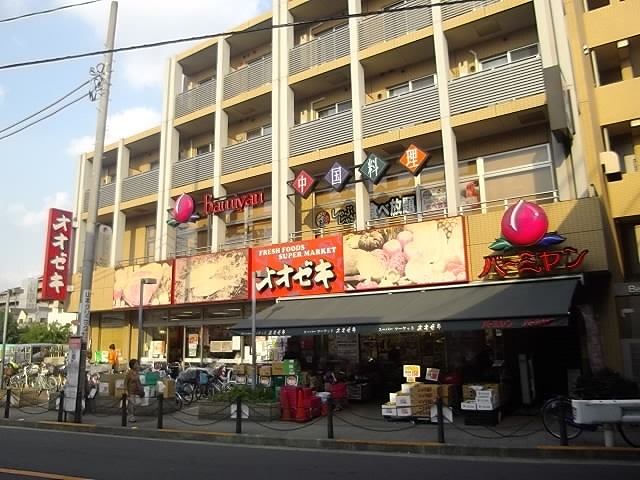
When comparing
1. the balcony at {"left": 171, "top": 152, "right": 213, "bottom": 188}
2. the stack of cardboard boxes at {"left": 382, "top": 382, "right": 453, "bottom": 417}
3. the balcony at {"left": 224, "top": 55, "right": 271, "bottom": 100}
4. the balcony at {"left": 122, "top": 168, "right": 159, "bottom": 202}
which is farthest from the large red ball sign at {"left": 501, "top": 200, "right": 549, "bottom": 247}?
the balcony at {"left": 122, "top": 168, "right": 159, "bottom": 202}

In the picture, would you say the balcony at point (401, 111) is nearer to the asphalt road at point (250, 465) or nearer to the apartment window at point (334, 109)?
the apartment window at point (334, 109)

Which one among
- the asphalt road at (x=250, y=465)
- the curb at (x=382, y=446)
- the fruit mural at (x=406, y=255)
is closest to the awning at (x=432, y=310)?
the fruit mural at (x=406, y=255)

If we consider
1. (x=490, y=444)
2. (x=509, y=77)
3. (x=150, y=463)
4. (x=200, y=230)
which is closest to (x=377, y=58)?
(x=509, y=77)

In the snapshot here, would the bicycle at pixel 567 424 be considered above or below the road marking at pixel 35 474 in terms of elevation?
above

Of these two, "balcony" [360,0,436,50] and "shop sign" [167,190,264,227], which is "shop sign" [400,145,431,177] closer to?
"balcony" [360,0,436,50]

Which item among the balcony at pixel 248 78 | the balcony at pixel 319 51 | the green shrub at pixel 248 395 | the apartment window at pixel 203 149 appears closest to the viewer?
the green shrub at pixel 248 395

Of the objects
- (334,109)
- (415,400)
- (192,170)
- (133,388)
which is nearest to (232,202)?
(192,170)

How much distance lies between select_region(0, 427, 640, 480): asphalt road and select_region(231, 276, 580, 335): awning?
378 cm

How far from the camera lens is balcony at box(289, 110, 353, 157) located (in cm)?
1852

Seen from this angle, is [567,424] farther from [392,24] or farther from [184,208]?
[184,208]

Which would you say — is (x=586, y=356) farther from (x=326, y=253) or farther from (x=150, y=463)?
(x=150, y=463)

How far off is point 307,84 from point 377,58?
2.96m

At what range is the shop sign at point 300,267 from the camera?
1728cm

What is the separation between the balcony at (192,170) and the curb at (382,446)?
10.9 m
